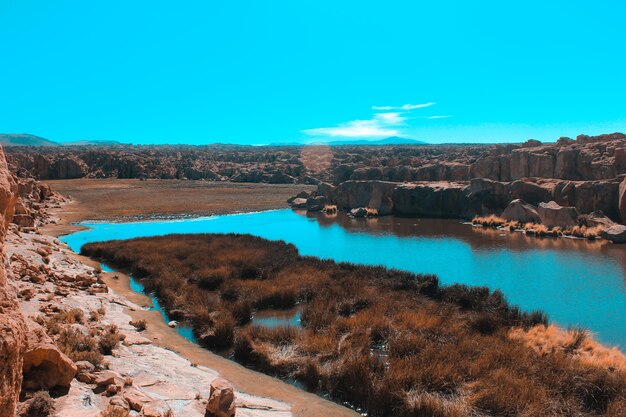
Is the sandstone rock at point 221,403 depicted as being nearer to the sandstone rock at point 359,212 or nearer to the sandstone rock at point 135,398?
the sandstone rock at point 135,398

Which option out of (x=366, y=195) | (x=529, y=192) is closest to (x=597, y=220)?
(x=529, y=192)

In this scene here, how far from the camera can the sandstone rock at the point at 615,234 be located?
91.4 ft

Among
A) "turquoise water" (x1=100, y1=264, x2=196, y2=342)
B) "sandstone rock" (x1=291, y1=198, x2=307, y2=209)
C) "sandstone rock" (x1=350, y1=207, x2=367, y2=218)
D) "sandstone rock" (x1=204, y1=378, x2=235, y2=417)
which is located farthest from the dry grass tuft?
"sandstone rock" (x1=291, y1=198, x2=307, y2=209)

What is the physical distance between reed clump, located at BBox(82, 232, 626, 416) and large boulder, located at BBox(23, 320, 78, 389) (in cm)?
487

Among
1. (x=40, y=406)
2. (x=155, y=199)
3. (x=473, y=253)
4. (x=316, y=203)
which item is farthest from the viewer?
(x=155, y=199)

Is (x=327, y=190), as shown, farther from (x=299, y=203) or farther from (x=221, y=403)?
(x=221, y=403)

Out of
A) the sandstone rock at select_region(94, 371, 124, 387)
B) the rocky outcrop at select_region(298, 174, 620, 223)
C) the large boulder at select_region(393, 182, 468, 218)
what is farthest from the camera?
the large boulder at select_region(393, 182, 468, 218)

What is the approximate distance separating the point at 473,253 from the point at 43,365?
22.9 meters

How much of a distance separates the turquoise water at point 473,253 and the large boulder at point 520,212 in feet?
10.2

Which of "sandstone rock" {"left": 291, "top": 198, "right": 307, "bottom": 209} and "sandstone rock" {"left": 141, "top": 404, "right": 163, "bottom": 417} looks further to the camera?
"sandstone rock" {"left": 291, "top": 198, "right": 307, "bottom": 209}

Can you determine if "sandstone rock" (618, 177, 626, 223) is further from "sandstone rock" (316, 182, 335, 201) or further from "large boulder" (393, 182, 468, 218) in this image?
"sandstone rock" (316, 182, 335, 201)

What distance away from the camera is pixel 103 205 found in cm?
4912

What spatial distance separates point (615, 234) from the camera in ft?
92.0

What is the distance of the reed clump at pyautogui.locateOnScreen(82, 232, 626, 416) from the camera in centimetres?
888
